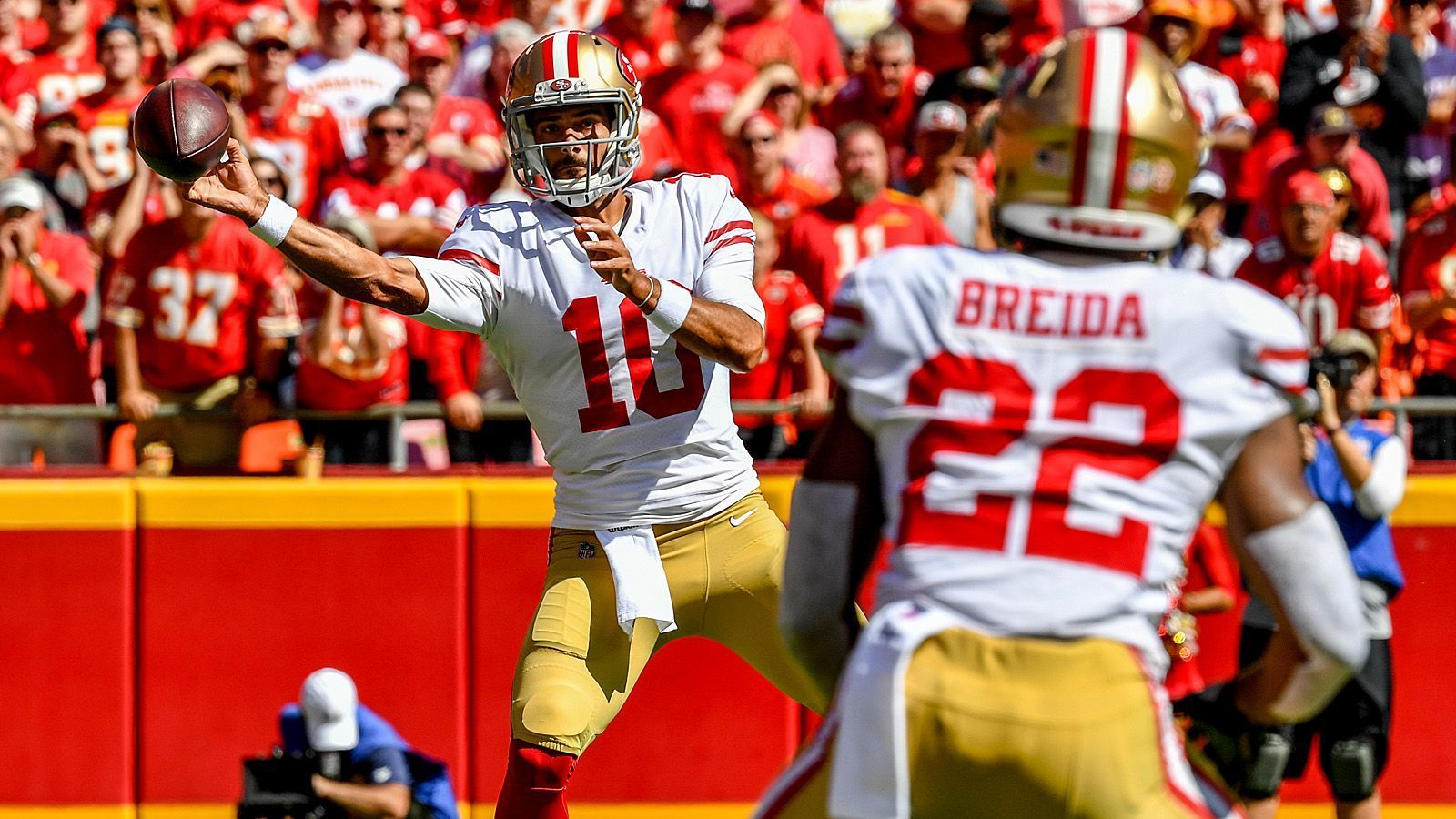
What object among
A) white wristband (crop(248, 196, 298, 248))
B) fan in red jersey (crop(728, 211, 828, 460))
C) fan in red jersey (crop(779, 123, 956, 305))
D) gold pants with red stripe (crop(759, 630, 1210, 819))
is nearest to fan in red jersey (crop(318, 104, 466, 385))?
fan in red jersey (crop(728, 211, 828, 460))

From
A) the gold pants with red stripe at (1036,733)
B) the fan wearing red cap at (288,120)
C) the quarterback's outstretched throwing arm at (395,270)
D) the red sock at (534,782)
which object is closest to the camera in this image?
the gold pants with red stripe at (1036,733)

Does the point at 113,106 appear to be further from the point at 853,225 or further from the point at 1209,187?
the point at 1209,187

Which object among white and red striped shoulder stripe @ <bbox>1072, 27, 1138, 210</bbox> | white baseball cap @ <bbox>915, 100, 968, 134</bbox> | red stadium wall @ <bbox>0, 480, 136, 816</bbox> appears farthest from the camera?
white baseball cap @ <bbox>915, 100, 968, 134</bbox>

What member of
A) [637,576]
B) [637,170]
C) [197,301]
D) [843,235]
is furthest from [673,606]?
[637,170]

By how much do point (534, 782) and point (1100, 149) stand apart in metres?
2.03

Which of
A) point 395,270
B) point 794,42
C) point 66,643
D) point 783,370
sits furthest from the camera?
point 794,42

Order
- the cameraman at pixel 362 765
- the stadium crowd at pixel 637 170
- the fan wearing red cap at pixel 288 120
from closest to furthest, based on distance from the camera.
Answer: the cameraman at pixel 362 765 < the stadium crowd at pixel 637 170 < the fan wearing red cap at pixel 288 120

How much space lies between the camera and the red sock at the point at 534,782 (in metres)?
4.14

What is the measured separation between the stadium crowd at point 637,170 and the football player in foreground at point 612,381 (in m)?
2.60

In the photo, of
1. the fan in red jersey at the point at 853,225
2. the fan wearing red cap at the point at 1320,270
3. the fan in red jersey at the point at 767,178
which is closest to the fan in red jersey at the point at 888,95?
the fan in red jersey at the point at 767,178

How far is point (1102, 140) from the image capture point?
2750mm

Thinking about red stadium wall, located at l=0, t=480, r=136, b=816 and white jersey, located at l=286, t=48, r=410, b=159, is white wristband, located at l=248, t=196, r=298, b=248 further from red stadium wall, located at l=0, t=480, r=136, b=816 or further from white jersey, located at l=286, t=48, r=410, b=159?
white jersey, located at l=286, t=48, r=410, b=159

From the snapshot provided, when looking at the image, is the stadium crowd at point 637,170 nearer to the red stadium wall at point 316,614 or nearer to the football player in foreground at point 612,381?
the red stadium wall at point 316,614

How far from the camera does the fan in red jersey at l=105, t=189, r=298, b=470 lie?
7273 millimetres
